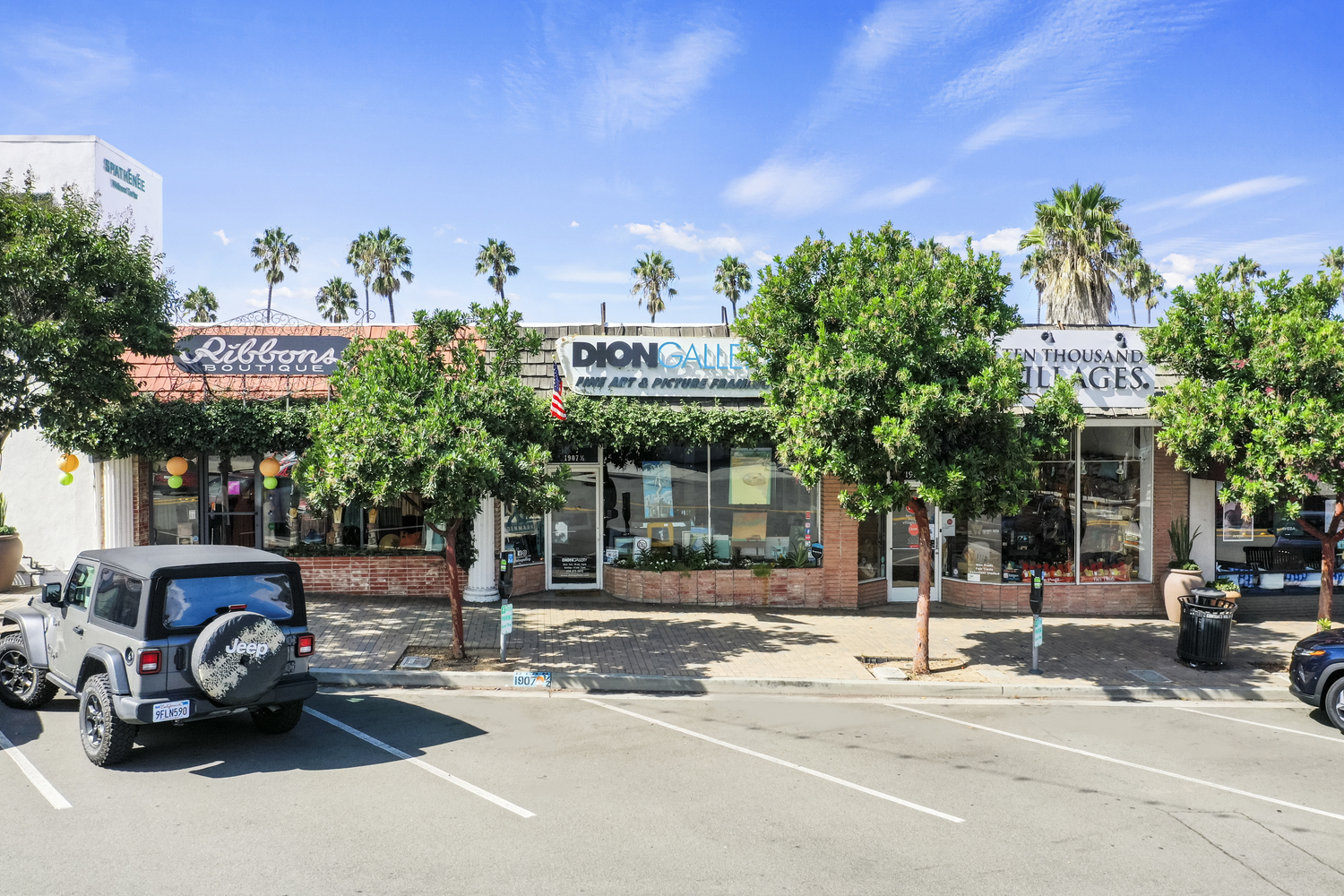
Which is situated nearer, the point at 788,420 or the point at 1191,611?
the point at 788,420

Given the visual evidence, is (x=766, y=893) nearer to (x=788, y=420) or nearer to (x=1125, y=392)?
(x=788, y=420)

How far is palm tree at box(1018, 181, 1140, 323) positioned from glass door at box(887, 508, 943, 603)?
13.6 meters

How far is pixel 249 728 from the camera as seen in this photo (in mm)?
8578

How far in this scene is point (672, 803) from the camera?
7.00 meters

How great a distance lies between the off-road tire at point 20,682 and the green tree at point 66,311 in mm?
4578

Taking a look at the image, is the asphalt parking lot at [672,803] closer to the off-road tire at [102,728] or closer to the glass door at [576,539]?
the off-road tire at [102,728]

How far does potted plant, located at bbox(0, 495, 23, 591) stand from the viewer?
619 inches

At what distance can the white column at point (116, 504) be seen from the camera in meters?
15.2

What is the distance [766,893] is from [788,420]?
256 inches

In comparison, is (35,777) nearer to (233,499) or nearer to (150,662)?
(150,662)

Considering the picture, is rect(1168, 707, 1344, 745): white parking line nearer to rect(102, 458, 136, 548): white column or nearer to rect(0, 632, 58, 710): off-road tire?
rect(0, 632, 58, 710): off-road tire

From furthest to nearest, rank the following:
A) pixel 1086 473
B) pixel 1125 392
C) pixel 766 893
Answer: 1. pixel 1086 473
2. pixel 1125 392
3. pixel 766 893

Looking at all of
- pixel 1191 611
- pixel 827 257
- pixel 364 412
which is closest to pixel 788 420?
pixel 827 257

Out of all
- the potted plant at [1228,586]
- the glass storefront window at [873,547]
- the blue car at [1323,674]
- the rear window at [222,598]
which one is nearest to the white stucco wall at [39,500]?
the rear window at [222,598]
